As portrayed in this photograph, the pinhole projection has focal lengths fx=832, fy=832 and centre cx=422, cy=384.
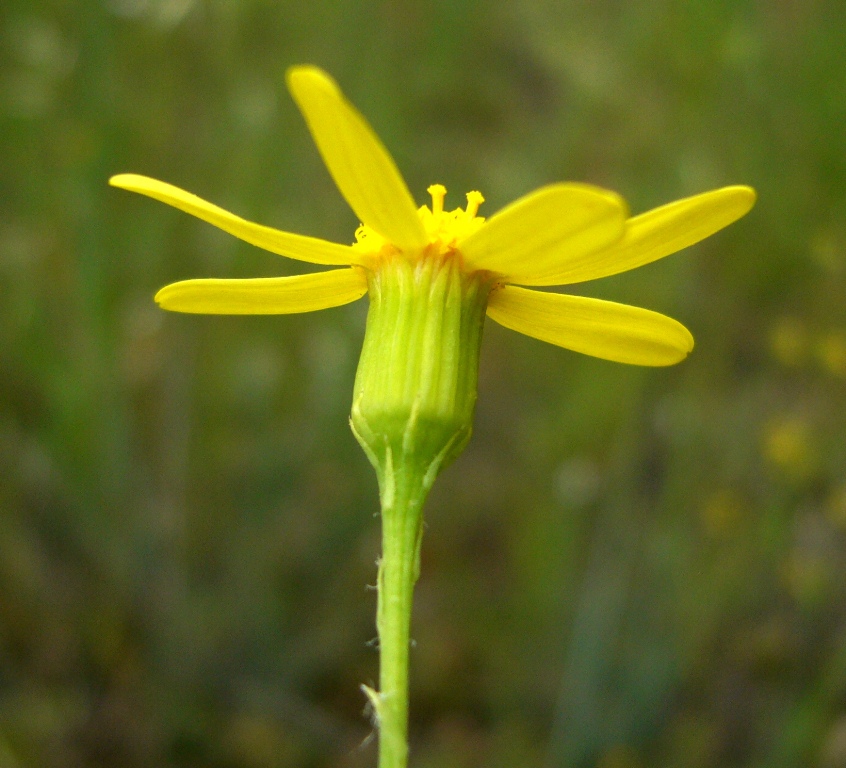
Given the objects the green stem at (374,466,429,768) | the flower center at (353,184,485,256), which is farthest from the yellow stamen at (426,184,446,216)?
the green stem at (374,466,429,768)

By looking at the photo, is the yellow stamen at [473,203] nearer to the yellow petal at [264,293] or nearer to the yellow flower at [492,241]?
the yellow flower at [492,241]

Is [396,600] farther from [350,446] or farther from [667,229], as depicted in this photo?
[350,446]

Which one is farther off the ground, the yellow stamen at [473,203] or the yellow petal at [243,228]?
the yellow stamen at [473,203]

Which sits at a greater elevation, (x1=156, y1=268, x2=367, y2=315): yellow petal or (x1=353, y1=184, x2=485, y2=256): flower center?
(x1=353, y1=184, x2=485, y2=256): flower center

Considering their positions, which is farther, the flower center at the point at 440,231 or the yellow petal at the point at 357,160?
the flower center at the point at 440,231

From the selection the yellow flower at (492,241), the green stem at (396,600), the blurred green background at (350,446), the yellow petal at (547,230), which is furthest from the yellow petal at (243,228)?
the blurred green background at (350,446)

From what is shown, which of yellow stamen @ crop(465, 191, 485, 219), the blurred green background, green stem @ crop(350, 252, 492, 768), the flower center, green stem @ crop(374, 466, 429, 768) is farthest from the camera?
the blurred green background

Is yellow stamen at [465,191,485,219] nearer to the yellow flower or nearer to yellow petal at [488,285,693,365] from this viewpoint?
the yellow flower
